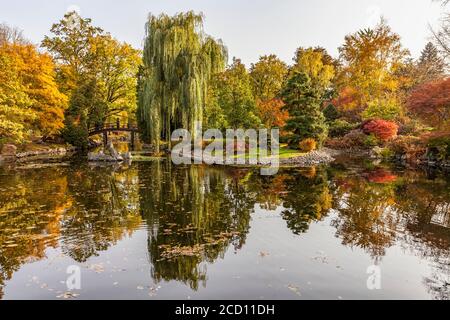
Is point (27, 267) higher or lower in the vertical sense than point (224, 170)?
lower

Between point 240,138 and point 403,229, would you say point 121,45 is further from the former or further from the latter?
point 403,229

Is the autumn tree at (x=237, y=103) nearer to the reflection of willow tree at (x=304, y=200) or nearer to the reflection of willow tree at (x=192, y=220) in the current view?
the reflection of willow tree at (x=304, y=200)

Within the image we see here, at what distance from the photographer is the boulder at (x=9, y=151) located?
26.5m

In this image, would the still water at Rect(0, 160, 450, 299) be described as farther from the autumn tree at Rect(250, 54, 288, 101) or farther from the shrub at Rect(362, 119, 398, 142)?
the autumn tree at Rect(250, 54, 288, 101)

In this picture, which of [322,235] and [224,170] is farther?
[224,170]

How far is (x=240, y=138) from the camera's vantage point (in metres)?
28.7

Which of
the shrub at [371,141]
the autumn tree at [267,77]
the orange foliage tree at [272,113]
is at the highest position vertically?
the autumn tree at [267,77]

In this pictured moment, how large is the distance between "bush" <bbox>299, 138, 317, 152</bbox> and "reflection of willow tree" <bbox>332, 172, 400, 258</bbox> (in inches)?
369

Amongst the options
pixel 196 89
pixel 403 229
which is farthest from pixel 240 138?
pixel 403 229

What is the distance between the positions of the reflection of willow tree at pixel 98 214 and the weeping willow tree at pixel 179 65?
22.7 ft

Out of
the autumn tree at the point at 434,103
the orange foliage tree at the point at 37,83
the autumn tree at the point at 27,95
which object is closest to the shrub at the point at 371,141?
the autumn tree at the point at 434,103

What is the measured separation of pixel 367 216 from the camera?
983 cm

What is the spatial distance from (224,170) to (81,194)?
807 centimetres

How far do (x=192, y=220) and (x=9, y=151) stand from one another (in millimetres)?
23663
